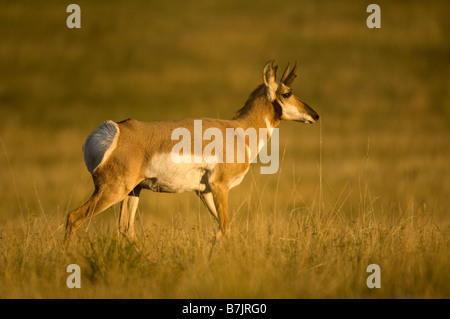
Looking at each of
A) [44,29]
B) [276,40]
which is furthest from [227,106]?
[44,29]

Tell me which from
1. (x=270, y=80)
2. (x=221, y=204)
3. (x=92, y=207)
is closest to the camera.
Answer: (x=92, y=207)

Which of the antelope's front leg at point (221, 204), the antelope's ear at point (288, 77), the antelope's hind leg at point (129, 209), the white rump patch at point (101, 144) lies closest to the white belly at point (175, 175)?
the antelope's front leg at point (221, 204)

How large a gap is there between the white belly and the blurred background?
1636 cm

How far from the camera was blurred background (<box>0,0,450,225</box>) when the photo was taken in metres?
33.1

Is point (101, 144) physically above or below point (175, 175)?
above

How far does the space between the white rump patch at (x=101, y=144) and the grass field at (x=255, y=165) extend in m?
0.99

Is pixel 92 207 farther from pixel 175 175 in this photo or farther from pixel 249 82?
pixel 249 82

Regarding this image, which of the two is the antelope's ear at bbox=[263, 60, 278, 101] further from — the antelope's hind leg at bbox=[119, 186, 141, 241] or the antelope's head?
the antelope's hind leg at bbox=[119, 186, 141, 241]

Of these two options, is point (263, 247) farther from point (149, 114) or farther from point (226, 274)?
point (149, 114)

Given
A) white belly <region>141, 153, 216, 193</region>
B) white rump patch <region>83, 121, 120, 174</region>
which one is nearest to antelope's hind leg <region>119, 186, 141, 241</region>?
white belly <region>141, 153, 216, 193</region>

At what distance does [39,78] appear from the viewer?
54.9 meters

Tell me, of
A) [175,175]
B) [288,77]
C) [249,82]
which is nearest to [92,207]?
[175,175]

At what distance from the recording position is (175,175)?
9875mm

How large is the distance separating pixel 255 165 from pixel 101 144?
1940 cm
